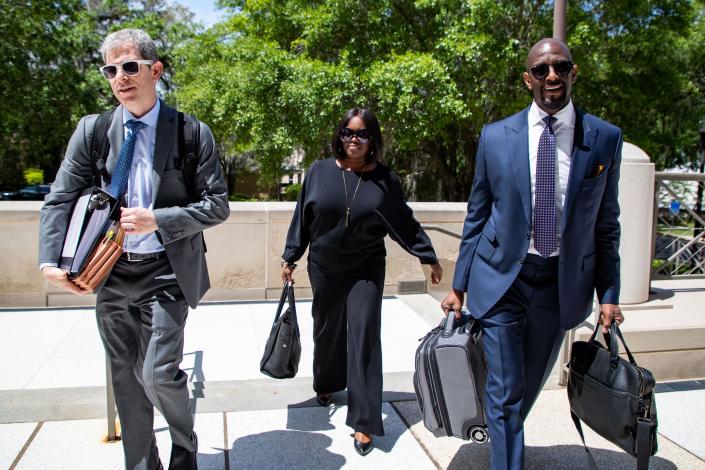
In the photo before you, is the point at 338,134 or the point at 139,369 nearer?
the point at 139,369

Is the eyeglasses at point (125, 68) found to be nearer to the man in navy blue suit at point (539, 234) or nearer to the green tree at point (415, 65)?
the man in navy blue suit at point (539, 234)

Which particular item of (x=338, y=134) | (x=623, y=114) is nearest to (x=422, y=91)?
(x=623, y=114)

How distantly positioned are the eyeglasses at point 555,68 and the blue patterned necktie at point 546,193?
199mm

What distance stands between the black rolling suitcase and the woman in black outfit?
2.09 ft

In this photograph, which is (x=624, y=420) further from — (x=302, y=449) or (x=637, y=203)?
(x=637, y=203)

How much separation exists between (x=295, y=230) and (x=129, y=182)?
4.29 feet

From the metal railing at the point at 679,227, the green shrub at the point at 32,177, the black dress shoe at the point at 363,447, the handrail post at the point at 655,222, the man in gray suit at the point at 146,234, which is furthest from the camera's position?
the green shrub at the point at 32,177

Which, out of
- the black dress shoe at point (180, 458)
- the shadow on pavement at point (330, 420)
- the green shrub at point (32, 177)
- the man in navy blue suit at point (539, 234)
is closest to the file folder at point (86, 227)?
the black dress shoe at point (180, 458)

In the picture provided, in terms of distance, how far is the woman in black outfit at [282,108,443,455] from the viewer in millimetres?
3635

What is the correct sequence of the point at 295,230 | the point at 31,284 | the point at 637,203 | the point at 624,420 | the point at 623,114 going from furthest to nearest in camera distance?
the point at 623,114 → the point at 31,284 → the point at 637,203 → the point at 295,230 → the point at 624,420

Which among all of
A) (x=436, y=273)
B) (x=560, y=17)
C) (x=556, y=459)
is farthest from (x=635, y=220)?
(x=556, y=459)

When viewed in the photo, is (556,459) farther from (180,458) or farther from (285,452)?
(180,458)

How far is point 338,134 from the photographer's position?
3.75 m

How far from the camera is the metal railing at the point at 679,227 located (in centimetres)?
646
